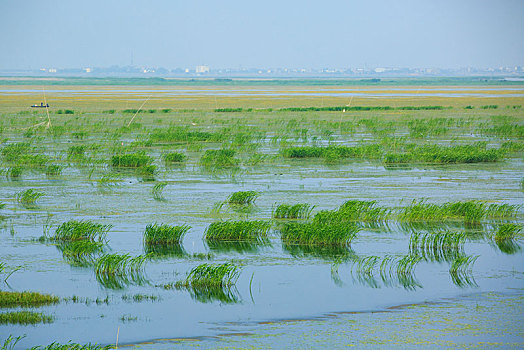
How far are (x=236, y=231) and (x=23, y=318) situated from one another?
548 centimetres

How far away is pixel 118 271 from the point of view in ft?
40.1

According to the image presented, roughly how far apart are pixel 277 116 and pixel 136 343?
4240 centimetres

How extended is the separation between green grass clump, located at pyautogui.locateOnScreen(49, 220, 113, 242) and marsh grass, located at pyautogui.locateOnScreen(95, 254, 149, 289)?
191 centimetres

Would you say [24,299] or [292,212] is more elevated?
[292,212]

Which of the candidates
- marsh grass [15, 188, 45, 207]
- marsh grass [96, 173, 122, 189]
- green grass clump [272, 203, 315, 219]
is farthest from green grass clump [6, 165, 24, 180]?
green grass clump [272, 203, 315, 219]

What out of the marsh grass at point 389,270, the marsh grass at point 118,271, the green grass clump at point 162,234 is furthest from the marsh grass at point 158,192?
the marsh grass at point 389,270

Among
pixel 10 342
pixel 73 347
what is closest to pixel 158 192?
pixel 10 342

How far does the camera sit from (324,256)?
44.2 ft

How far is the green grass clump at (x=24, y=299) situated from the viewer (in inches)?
415

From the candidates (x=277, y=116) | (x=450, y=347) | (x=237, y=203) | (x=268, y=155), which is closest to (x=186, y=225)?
(x=237, y=203)

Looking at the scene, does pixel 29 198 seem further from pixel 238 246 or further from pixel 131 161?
pixel 131 161

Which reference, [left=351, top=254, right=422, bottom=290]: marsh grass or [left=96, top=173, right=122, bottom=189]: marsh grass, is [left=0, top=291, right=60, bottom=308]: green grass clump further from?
[left=96, top=173, right=122, bottom=189]: marsh grass

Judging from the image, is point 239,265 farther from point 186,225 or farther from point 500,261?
point 500,261

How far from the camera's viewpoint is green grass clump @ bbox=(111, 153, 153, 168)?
25594 mm
